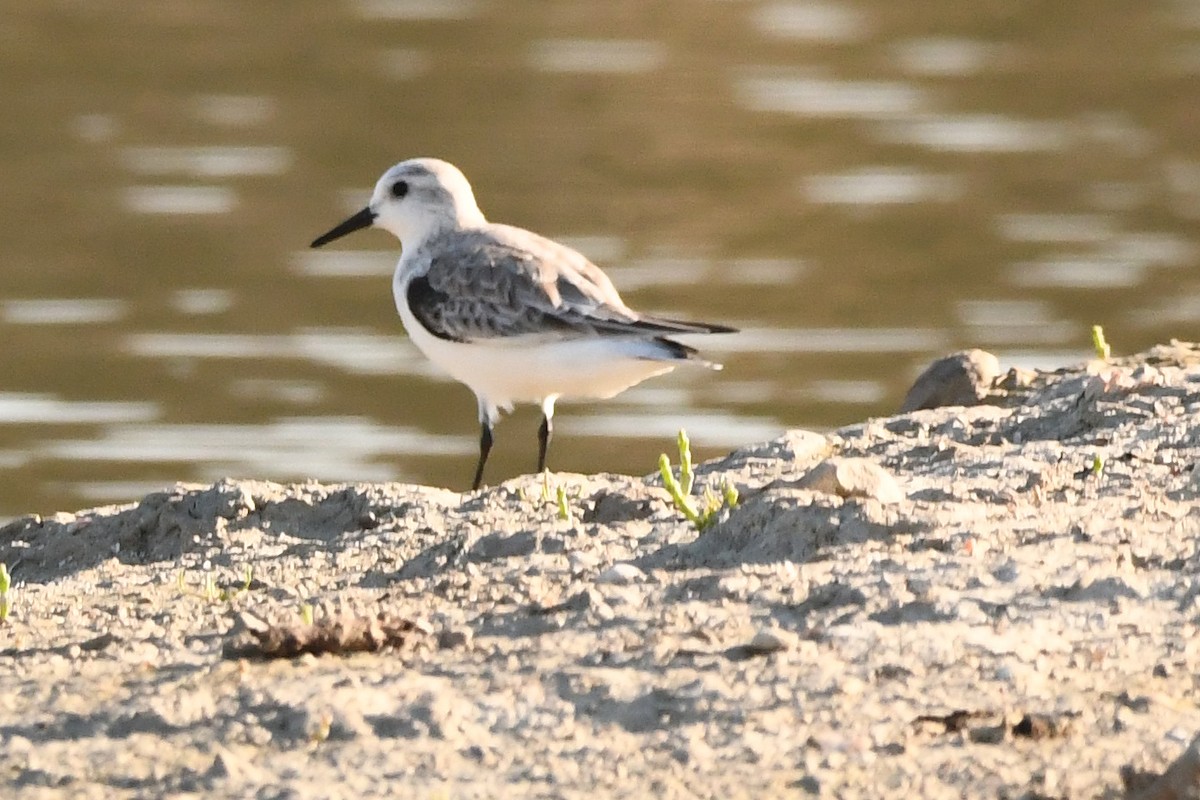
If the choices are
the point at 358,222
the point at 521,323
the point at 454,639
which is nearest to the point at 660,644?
the point at 454,639

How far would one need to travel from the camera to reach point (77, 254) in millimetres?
12891

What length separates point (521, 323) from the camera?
785cm

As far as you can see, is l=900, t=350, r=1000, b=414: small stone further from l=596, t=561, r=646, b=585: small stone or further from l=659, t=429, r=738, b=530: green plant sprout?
l=596, t=561, r=646, b=585: small stone

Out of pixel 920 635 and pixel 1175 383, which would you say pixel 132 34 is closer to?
pixel 1175 383

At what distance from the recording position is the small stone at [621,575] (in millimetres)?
5051

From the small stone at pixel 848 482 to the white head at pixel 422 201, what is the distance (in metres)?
3.33

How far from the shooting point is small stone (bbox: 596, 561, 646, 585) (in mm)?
5051

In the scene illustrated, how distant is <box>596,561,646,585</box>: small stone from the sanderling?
7.64 ft

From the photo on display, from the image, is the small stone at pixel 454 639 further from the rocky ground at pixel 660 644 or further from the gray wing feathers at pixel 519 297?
the gray wing feathers at pixel 519 297

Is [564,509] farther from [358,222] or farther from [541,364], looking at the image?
[358,222]

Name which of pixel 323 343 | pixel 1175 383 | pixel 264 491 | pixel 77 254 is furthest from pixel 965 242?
pixel 264 491

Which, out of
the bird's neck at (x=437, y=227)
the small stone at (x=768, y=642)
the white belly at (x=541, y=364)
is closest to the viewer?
the small stone at (x=768, y=642)

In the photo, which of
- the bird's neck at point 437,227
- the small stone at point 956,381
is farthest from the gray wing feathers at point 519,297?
the small stone at point 956,381

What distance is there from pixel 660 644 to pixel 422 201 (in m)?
4.22
